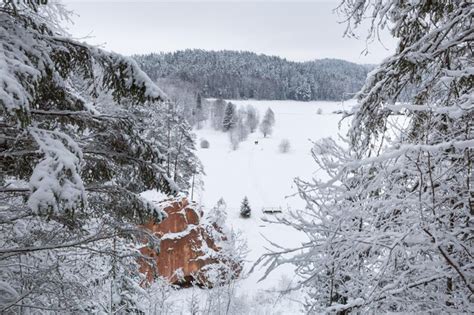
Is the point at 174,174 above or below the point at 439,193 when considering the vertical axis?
below

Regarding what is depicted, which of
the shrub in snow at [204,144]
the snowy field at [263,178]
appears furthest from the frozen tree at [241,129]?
the shrub in snow at [204,144]

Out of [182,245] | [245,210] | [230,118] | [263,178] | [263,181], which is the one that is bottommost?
[245,210]

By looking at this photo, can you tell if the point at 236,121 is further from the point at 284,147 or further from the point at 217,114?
the point at 284,147

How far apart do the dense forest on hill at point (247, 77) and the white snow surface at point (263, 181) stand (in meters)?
18.2

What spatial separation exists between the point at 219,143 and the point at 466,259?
58140 millimetres

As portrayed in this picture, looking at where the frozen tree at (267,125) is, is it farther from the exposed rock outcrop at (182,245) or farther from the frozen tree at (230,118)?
the exposed rock outcrop at (182,245)

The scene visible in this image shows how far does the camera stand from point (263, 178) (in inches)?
1747


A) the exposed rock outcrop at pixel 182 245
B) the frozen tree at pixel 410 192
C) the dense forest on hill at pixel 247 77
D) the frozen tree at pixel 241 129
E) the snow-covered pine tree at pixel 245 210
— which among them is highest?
the dense forest on hill at pixel 247 77

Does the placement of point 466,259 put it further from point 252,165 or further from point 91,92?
point 252,165

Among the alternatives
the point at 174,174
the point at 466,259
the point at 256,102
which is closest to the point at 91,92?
the point at 466,259

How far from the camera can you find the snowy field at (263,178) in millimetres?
20562

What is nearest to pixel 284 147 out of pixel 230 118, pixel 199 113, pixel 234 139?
pixel 234 139

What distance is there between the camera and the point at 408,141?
9.50 feet

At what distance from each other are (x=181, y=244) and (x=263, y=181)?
25.3 metres
